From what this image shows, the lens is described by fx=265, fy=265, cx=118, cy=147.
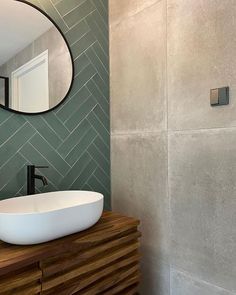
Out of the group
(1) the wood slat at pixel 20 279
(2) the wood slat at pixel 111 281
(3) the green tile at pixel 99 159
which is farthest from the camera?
(3) the green tile at pixel 99 159

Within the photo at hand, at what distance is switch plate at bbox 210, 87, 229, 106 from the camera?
A: 1.33 metres

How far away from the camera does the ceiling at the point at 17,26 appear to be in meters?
1.45

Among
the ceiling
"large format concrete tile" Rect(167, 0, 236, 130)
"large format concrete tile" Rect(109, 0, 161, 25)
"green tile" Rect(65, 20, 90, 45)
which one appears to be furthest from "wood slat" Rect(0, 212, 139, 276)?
"large format concrete tile" Rect(109, 0, 161, 25)

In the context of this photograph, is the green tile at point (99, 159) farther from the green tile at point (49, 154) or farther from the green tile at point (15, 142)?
the green tile at point (15, 142)

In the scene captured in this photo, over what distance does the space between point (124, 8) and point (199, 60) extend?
777 millimetres

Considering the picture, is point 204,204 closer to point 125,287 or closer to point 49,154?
point 125,287

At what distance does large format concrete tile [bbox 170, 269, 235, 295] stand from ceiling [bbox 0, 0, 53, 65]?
1.58 m

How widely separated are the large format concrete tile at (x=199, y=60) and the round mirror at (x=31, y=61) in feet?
2.25

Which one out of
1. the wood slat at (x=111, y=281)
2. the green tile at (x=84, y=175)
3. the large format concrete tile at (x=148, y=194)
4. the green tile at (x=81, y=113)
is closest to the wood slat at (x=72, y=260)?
the wood slat at (x=111, y=281)

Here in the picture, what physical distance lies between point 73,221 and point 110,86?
1.18 m

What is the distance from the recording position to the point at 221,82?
1363mm

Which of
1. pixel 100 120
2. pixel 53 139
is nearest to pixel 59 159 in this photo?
pixel 53 139

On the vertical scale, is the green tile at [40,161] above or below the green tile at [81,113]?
below

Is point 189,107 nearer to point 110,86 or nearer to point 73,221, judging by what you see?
point 110,86
